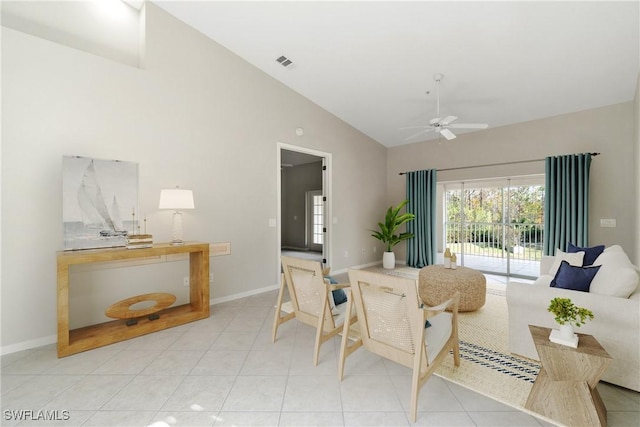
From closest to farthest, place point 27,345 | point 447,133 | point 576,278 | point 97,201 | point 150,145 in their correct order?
point 576,278 < point 27,345 < point 97,201 < point 150,145 < point 447,133

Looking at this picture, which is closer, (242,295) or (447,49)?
(447,49)

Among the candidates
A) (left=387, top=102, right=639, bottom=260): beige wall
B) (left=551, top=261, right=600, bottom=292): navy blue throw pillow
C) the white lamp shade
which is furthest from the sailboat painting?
(left=387, top=102, right=639, bottom=260): beige wall

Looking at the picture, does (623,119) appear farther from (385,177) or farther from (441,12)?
(385,177)

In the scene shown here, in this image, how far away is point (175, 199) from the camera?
10.6ft

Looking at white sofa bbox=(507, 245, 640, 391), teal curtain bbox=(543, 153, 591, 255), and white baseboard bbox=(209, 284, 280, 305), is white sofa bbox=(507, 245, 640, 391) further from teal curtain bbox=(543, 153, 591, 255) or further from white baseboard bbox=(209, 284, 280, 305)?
white baseboard bbox=(209, 284, 280, 305)

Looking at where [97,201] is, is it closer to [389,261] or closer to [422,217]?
[389,261]

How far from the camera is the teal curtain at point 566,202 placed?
4.29m

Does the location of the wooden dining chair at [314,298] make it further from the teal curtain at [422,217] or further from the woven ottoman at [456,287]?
the teal curtain at [422,217]

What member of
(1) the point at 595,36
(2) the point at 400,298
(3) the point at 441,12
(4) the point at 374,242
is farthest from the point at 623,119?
(2) the point at 400,298

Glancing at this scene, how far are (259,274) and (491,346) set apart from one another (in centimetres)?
313

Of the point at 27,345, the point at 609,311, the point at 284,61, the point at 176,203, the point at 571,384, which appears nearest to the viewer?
the point at 571,384

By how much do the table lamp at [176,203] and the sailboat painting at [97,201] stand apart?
14.2 inches

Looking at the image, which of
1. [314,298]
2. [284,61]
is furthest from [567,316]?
[284,61]

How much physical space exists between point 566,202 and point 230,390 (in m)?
5.34
